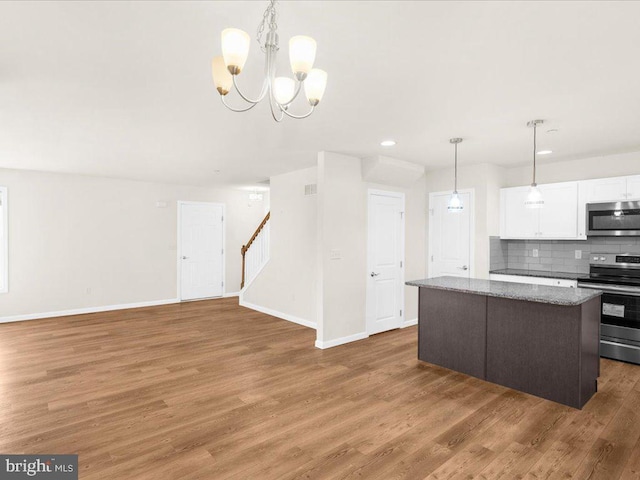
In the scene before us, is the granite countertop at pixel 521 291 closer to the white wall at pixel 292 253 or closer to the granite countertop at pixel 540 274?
the granite countertop at pixel 540 274

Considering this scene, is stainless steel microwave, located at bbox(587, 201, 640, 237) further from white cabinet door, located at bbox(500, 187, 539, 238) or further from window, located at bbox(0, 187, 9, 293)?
window, located at bbox(0, 187, 9, 293)

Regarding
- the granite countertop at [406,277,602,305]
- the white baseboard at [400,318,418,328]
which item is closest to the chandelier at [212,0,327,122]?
the granite countertop at [406,277,602,305]

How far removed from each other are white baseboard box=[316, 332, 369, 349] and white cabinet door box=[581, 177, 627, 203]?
357cm

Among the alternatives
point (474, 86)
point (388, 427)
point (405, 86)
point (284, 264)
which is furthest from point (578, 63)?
point (284, 264)

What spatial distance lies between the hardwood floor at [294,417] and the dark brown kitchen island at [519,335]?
15 centimetres

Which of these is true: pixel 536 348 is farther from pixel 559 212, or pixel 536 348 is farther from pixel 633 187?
pixel 633 187

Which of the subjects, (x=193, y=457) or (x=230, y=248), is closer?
(x=193, y=457)

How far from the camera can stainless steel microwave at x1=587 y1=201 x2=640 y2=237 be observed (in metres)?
4.34

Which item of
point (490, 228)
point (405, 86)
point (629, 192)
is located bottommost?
point (490, 228)

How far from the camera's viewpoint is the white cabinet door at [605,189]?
4465 mm

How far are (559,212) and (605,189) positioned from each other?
1.91ft

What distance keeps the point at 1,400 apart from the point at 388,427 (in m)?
3.47

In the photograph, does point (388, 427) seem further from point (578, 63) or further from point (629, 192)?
point (629, 192)

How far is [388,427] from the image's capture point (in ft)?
9.11
